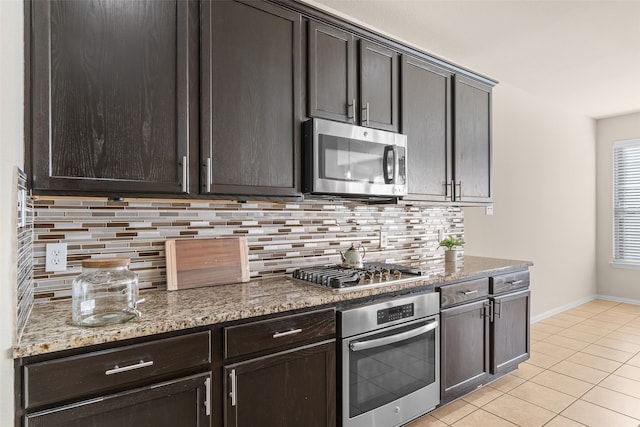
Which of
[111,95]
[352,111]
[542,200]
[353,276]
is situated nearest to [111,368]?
[111,95]

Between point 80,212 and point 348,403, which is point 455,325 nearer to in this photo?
point 348,403

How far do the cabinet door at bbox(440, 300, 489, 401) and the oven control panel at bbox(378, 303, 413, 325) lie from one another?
0.35 metres

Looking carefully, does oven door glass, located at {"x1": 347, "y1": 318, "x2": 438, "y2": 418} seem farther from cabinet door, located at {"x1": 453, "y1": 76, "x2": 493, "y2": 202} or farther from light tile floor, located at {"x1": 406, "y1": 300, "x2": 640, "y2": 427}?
cabinet door, located at {"x1": 453, "y1": 76, "x2": 493, "y2": 202}

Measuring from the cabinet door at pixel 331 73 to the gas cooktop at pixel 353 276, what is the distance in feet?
2.95

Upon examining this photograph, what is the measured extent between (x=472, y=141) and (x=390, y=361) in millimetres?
1918

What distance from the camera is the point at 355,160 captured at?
7.16ft

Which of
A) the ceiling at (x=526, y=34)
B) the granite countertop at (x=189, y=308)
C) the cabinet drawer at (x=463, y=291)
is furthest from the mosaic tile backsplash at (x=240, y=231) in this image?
the ceiling at (x=526, y=34)

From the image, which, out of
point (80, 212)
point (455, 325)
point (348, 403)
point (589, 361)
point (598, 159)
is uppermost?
point (598, 159)

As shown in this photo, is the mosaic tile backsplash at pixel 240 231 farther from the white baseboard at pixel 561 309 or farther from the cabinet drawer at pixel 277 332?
the white baseboard at pixel 561 309

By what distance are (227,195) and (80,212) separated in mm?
666

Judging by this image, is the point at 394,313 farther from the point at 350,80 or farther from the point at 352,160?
the point at 350,80

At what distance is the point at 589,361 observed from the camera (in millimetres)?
3332

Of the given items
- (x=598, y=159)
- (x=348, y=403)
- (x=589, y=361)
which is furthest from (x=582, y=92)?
(x=348, y=403)

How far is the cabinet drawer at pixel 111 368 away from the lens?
1.14 meters
